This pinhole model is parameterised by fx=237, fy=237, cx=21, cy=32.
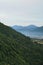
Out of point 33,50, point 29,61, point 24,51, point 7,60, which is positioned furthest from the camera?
point 33,50

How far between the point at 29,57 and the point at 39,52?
7858 mm

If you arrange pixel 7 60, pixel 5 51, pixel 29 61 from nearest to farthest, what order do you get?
pixel 7 60, pixel 5 51, pixel 29 61

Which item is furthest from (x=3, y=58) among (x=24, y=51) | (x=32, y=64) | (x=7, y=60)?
(x=24, y=51)

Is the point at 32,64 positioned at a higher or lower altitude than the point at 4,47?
lower

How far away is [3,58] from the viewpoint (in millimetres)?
55969

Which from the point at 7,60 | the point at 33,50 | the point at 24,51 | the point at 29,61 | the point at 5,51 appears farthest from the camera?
the point at 33,50

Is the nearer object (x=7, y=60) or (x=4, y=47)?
(x=7, y=60)

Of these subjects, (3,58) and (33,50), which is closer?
(3,58)

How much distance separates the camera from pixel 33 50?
77750 millimetres

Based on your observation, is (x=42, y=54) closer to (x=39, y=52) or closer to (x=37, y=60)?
(x=39, y=52)

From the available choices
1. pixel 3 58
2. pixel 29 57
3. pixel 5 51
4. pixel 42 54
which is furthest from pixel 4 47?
pixel 42 54

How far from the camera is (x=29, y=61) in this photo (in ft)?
215

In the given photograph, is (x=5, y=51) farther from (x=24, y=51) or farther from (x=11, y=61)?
(x=24, y=51)

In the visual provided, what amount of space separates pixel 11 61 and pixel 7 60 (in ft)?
3.73
